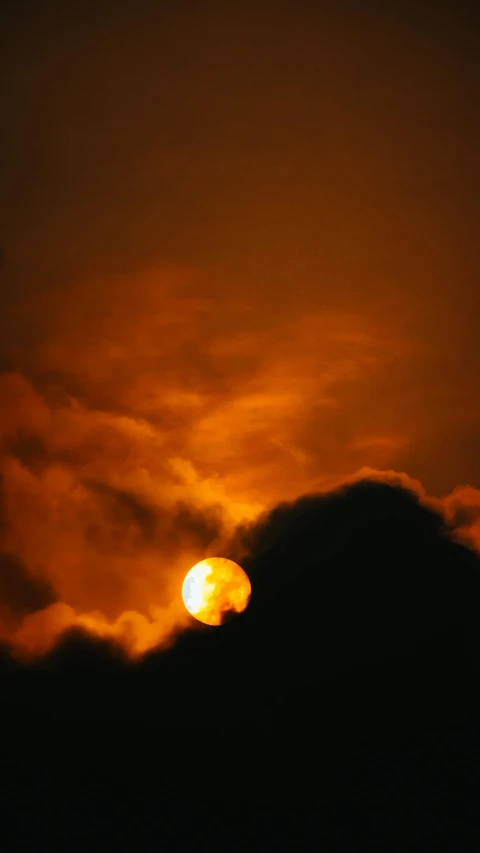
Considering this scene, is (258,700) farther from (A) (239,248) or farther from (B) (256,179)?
(B) (256,179)

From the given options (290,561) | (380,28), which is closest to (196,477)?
(290,561)

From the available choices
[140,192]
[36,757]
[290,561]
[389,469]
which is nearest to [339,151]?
[140,192]

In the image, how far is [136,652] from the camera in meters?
7.90

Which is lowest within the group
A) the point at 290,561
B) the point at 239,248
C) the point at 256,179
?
the point at 290,561

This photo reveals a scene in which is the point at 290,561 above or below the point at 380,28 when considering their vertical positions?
below

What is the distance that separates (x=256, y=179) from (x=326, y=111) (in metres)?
0.96

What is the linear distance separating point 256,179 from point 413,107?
171 cm

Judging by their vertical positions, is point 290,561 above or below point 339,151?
below

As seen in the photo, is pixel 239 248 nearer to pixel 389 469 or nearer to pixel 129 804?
pixel 389 469

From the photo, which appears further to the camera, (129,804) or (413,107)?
(413,107)

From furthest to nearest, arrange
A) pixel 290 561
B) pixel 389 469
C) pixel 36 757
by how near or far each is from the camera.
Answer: pixel 290 561
pixel 389 469
pixel 36 757

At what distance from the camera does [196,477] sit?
782 centimetres

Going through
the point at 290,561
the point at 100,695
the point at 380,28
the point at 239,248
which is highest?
the point at 380,28

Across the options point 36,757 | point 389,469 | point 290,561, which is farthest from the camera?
point 290,561
